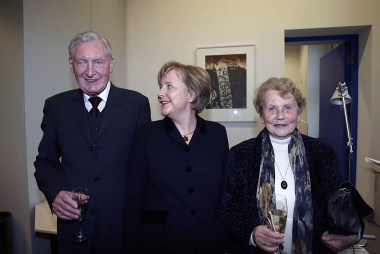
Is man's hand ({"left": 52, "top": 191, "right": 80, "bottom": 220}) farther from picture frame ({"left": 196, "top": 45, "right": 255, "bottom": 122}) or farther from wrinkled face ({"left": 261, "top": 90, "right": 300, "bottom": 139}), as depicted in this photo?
picture frame ({"left": 196, "top": 45, "right": 255, "bottom": 122})

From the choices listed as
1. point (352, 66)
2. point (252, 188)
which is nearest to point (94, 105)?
point (252, 188)

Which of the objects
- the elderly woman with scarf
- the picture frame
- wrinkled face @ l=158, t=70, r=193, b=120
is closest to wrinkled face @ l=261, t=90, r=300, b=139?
the elderly woman with scarf

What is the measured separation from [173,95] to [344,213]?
0.91 metres

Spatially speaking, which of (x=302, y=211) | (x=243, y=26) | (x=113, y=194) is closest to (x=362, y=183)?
(x=243, y=26)

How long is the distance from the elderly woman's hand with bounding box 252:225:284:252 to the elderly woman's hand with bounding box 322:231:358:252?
0.92ft

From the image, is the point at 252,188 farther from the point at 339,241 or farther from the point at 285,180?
the point at 339,241

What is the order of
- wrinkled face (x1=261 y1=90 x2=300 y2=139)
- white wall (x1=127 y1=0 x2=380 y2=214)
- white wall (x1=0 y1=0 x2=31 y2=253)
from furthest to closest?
white wall (x1=127 y1=0 x2=380 y2=214) < white wall (x1=0 y1=0 x2=31 y2=253) < wrinkled face (x1=261 y1=90 x2=300 y2=139)

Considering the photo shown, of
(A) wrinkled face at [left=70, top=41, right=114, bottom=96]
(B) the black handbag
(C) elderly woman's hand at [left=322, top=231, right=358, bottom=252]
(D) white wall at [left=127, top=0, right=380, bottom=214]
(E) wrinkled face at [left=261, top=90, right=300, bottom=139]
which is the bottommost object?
(C) elderly woman's hand at [left=322, top=231, right=358, bottom=252]

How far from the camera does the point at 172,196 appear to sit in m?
1.34

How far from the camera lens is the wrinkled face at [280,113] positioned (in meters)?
1.37

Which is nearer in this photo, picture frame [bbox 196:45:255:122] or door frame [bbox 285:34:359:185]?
picture frame [bbox 196:45:255:122]

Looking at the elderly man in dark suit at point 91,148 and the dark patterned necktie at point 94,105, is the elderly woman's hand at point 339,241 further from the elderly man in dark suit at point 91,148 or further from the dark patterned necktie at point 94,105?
the dark patterned necktie at point 94,105

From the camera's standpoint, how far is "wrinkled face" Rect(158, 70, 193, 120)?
1.39m

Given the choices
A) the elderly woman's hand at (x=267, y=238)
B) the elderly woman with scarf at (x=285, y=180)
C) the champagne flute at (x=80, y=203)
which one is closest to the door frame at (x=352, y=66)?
the elderly woman with scarf at (x=285, y=180)
